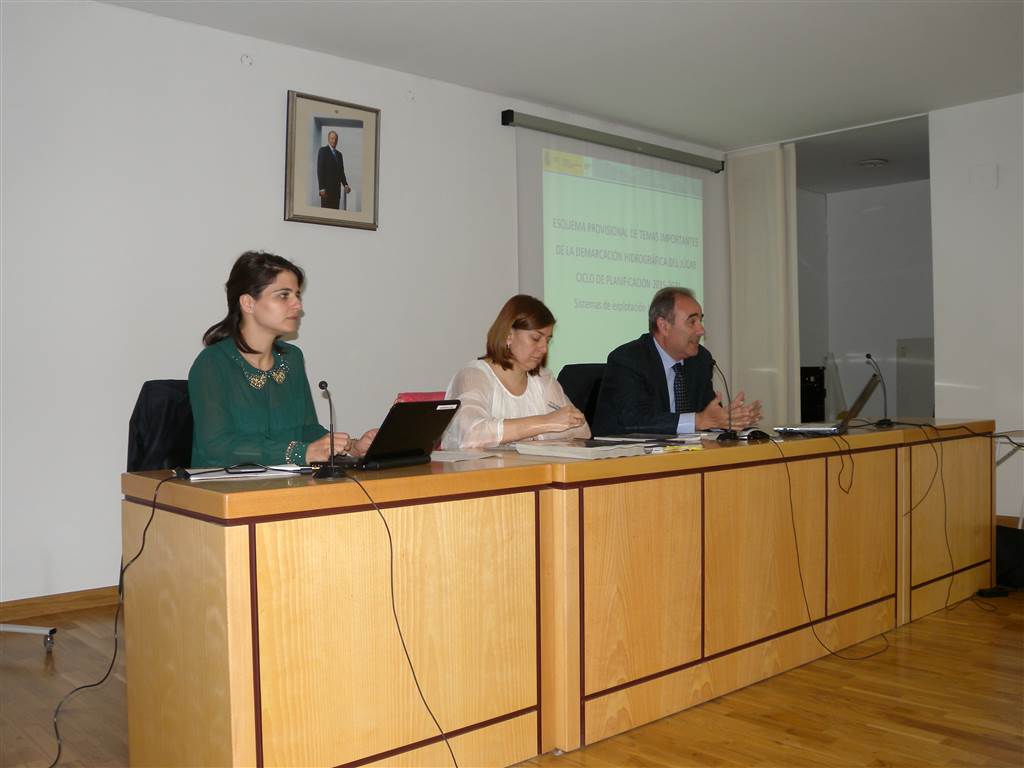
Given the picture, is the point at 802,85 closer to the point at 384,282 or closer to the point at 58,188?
the point at 384,282

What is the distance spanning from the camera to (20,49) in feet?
12.5

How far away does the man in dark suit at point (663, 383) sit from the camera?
360 cm

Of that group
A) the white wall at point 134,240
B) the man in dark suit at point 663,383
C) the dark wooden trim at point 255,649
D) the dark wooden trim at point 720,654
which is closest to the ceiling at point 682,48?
the white wall at point 134,240

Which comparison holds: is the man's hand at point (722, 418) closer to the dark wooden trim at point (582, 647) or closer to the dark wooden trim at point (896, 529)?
the dark wooden trim at point (896, 529)

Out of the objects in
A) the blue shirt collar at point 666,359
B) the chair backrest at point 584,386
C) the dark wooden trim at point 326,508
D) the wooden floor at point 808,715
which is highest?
the blue shirt collar at point 666,359

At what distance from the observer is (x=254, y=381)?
2727 mm

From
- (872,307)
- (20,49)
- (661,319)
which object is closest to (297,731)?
(661,319)

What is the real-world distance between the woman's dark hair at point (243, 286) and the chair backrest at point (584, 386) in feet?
5.02

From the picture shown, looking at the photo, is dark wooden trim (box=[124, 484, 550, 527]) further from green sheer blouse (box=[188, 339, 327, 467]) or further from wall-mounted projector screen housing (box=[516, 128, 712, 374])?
wall-mounted projector screen housing (box=[516, 128, 712, 374])

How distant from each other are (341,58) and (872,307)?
5611 millimetres

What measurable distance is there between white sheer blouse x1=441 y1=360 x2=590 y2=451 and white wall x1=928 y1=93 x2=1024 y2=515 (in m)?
3.76

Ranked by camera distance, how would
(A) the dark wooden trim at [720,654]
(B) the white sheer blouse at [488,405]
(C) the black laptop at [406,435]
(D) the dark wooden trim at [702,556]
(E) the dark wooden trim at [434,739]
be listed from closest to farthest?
(E) the dark wooden trim at [434,739], (C) the black laptop at [406,435], (A) the dark wooden trim at [720,654], (D) the dark wooden trim at [702,556], (B) the white sheer blouse at [488,405]

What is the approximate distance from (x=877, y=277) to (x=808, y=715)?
6.56 metres

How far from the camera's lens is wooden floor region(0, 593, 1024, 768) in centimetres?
233
